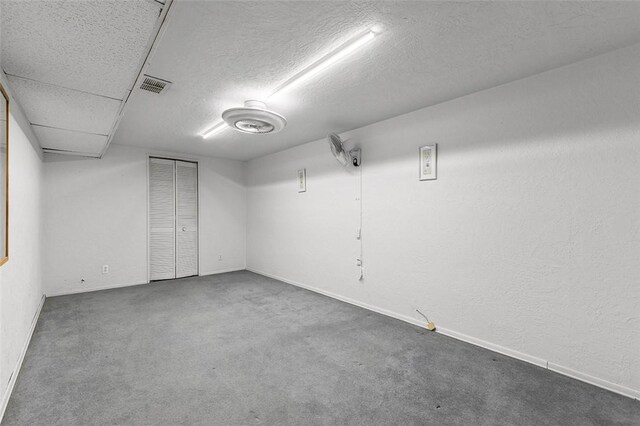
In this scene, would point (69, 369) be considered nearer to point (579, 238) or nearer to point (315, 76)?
point (315, 76)

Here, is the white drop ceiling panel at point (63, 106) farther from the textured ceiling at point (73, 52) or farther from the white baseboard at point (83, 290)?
the white baseboard at point (83, 290)

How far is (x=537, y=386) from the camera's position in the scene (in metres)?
2.12

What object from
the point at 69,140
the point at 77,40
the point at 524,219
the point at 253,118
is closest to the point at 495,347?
the point at 524,219

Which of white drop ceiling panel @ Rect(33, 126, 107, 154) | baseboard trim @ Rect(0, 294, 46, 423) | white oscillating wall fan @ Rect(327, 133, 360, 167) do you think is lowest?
baseboard trim @ Rect(0, 294, 46, 423)

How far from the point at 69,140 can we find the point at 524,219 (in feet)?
16.9

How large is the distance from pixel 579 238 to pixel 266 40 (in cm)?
276

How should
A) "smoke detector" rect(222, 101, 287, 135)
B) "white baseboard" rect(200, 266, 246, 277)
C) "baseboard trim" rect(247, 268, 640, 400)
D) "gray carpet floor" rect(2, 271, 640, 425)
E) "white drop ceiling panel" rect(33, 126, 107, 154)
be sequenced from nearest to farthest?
"gray carpet floor" rect(2, 271, 640, 425), "baseboard trim" rect(247, 268, 640, 400), "smoke detector" rect(222, 101, 287, 135), "white drop ceiling panel" rect(33, 126, 107, 154), "white baseboard" rect(200, 266, 246, 277)

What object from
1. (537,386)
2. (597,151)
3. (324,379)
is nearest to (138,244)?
(324,379)

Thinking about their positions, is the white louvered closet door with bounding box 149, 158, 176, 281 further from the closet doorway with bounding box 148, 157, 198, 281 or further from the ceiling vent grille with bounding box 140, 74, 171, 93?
the ceiling vent grille with bounding box 140, 74, 171, 93

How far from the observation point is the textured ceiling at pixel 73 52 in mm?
1317

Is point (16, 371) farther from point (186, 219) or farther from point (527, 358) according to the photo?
point (527, 358)

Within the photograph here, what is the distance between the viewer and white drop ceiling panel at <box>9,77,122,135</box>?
213cm

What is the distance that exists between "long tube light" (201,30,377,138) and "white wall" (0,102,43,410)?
7.02 ft

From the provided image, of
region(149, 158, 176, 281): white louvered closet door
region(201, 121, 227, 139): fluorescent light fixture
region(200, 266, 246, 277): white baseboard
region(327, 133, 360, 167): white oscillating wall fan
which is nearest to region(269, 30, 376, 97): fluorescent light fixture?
region(327, 133, 360, 167): white oscillating wall fan
